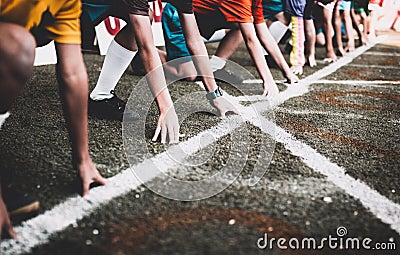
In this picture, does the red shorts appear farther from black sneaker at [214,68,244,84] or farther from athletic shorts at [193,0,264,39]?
black sneaker at [214,68,244,84]

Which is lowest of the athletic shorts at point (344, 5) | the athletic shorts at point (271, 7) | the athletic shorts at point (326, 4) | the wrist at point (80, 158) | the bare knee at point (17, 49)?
the athletic shorts at point (344, 5)

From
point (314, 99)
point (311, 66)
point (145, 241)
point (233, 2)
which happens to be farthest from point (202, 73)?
point (311, 66)

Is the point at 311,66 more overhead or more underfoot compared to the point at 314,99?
more underfoot

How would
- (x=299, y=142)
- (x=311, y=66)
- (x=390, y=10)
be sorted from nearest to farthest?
(x=299, y=142) → (x=311, y=66) → (x=390, y=10)

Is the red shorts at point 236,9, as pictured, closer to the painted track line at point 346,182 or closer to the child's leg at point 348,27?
the painted track line at point 346,182

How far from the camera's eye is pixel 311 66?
4.92 m

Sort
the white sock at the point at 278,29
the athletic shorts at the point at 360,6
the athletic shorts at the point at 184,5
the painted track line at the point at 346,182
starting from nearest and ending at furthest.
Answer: the painted track line at the point at 346,182 → the athletic shorts at the point at 184,5 → the white sock at the point at 278,29 → the athletic shorts at the point at 360,6

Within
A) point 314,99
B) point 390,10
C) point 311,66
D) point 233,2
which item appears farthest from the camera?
point 390,10

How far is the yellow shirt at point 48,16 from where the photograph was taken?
1.34 metres

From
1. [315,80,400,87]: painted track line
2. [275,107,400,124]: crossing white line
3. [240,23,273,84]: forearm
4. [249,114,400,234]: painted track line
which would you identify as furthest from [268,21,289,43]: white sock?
[249,114,400,234]: painted track line

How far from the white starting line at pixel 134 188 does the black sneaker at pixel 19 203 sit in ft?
0.11

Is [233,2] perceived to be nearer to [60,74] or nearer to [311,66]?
[60,74]

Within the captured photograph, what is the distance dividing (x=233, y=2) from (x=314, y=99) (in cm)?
78

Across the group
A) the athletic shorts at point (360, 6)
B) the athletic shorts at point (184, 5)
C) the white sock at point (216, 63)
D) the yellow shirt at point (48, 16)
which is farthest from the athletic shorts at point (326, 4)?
the yellow shirt at point (48, 16)
